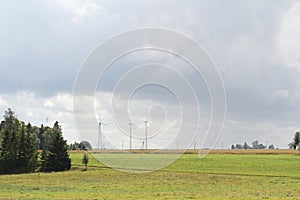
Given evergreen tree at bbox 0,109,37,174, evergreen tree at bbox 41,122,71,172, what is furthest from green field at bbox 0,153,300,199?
evergreen tree at bbox 0,109,37,174

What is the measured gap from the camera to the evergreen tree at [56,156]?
97.6 meters

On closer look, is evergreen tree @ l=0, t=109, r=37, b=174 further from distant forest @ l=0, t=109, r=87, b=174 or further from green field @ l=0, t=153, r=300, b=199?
green field @ l=0, t=153, r=300, b=199

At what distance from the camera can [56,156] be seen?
98.3 metres

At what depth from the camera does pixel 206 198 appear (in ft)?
119

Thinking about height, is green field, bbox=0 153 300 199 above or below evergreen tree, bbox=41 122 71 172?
below

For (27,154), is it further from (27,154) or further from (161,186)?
(161,186)

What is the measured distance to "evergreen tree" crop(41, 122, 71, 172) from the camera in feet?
320

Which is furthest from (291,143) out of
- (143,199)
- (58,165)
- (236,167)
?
(143,199)

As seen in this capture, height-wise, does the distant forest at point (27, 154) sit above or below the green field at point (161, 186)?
above

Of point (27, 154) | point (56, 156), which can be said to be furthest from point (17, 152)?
point (56, 156)

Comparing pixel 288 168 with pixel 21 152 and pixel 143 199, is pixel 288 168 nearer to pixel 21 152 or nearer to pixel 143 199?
pixel 21 152

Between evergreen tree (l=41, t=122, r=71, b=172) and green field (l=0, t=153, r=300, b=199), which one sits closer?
green field (l=0, t=153, r=300, b=199)

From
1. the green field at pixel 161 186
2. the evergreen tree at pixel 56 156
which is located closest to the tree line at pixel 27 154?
the evergreen tree at pixel 56 156

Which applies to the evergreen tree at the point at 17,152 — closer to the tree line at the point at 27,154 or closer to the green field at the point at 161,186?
the tree line at the point at 27,154
